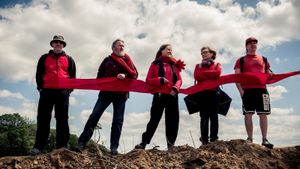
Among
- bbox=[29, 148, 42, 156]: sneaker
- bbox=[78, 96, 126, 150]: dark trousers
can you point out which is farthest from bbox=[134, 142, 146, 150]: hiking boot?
bbox=[29, 148, 42, 156]: sneaker

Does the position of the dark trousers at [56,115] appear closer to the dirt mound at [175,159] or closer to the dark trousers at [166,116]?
the dirt mound at [175,159]

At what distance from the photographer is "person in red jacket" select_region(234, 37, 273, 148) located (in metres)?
6.93

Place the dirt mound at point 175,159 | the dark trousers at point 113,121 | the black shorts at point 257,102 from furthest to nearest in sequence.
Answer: the black shorts at point 257,102, the dark trousers at point 113,121, the dirt mound at point 175,159

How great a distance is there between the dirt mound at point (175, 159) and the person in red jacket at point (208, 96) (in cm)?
56

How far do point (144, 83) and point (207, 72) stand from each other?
126 cm

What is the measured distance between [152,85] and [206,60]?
1.26m

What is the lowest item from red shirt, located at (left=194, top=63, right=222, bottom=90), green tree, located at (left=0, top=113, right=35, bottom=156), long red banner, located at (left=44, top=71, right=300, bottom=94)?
green tree, located at (left=0, top=113, right=35, bottom=156)

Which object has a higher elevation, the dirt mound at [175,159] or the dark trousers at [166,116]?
the dark trousers at [166,116]

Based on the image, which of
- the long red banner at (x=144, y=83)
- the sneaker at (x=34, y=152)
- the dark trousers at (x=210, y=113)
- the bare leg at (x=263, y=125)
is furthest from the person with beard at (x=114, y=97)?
the bare leg at (x=263, y=125)

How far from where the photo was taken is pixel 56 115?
6496 mm

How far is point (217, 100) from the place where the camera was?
7125 mm

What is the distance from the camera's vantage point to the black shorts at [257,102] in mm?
6918

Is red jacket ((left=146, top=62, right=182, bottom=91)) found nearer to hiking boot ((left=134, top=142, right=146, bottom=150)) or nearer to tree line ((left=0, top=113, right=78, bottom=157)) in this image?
hiking boot ((left=134, top=142, right=146, bottom=150))

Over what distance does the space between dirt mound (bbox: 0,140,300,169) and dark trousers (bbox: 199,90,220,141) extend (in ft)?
1.57
